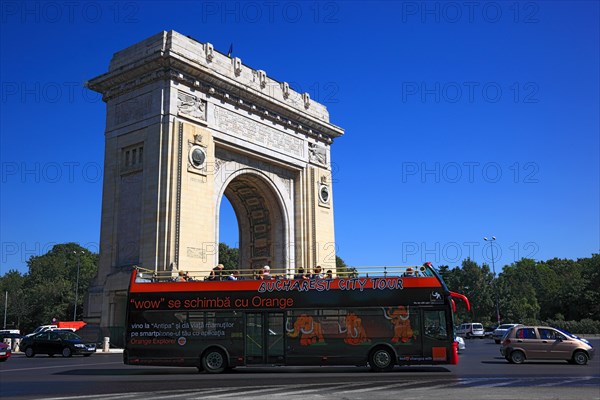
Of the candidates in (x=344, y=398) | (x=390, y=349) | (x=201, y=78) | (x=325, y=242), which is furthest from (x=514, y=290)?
(x=344, y=398)

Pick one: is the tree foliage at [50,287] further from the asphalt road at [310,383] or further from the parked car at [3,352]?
the asphalt road at [310,383]

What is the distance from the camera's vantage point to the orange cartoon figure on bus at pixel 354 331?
16547mm

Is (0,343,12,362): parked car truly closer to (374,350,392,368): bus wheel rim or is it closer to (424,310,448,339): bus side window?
(374,350,392,368): bus wheel rim

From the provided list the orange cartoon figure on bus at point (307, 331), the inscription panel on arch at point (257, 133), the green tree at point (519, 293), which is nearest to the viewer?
the orange cartoon figure on bus at point (307, 331)

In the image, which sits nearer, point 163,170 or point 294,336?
point 294,336

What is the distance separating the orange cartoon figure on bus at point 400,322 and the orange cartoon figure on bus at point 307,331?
2106 mm

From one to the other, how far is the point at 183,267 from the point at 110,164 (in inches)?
320

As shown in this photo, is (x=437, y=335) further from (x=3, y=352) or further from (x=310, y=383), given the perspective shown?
(x=3, y=352)

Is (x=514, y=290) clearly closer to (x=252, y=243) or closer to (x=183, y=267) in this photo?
(x=252, y=243)

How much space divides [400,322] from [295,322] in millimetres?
3169

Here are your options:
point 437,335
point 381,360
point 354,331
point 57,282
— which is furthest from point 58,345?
point 57,282

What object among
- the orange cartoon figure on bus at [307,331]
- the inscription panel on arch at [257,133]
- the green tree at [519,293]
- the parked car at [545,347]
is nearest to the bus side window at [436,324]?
the orange cartoon figure on bus at [307,331]

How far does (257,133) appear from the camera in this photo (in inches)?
1355

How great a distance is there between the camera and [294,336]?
16.8 m
